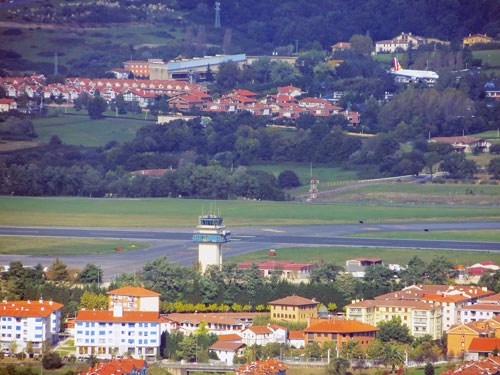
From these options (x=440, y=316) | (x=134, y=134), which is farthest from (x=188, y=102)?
(x=440, y=316)

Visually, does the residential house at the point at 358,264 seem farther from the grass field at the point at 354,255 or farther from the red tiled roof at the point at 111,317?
the red tiled roof at the point at 111,317

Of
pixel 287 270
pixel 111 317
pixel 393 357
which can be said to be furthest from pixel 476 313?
pixel 111 317

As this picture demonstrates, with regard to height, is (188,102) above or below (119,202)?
above

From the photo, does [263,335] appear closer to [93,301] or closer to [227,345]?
[227,345]

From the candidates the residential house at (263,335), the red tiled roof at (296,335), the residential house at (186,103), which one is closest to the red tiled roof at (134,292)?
the residential house at (263,335)

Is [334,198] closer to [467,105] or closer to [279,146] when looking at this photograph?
[279,146]

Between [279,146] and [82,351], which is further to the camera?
[279,146]

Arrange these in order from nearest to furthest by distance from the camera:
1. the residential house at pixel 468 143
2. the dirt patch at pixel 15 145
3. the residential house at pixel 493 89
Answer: the residential house at pixel 468 143, the dirt patch at pixel 15 145, the residential house at pixel 493 89

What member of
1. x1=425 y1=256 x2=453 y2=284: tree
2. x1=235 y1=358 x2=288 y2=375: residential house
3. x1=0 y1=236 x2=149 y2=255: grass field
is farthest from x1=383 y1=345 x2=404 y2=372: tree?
x1=0 y1=236 x2=149 y2=255: grass field
